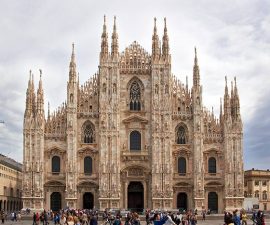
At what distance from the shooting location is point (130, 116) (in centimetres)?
7469

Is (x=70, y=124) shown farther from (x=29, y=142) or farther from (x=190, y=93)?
(x=190, y=93)

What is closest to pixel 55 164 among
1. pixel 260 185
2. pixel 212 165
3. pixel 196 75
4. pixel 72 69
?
pixel 72 69

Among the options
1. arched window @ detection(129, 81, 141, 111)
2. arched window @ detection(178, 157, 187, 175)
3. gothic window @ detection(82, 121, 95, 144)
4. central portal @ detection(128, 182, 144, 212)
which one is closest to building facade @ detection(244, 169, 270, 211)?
arched window @ detection(178, 157, 187, 175)

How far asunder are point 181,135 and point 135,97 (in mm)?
7485

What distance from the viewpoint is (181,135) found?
7550 cm

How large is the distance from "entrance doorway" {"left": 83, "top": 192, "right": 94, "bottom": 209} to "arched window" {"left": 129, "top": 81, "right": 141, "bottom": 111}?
1190cm

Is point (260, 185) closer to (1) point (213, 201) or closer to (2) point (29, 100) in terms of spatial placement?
(1) point (213, 201)

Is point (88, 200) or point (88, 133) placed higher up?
point (88, 133)

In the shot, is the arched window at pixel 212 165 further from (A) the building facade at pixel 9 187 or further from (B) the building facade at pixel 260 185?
(B) the building facade at pixel 260 185

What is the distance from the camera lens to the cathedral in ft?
238

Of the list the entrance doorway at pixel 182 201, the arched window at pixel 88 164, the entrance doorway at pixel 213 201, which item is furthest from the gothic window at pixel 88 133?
the entrance doorway at pixel 213 201

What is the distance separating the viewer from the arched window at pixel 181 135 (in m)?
75.2

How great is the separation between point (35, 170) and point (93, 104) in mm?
10849

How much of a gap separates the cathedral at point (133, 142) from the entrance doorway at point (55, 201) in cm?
12
